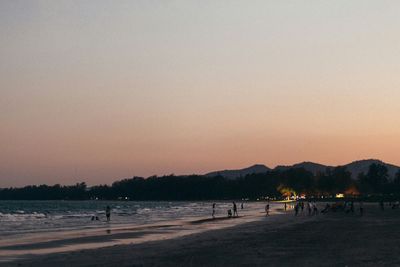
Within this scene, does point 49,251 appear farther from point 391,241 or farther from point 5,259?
point 391,241

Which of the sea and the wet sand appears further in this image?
the sea

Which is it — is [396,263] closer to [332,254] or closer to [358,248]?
[332,254]

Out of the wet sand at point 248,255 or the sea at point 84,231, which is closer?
the wet sand at point 248,255

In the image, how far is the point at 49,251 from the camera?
99.3ft

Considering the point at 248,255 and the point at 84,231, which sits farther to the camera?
the point at 84,231

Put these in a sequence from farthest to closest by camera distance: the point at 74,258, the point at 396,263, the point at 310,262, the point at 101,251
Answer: the point at 101,251
the point at 74,258
the point at 310,262
the point at 396,263

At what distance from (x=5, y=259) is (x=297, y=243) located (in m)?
15.0

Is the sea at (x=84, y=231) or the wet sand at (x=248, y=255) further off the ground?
the sea at (x=84, y=231)

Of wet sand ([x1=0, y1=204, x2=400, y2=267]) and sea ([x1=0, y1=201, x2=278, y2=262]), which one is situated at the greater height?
sea ([x1=0, y1=201, x2=278, y2=262])

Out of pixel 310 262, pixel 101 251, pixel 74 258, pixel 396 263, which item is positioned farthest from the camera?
pixel 101 251

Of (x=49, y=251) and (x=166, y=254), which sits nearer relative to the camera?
(x=166, y=254)

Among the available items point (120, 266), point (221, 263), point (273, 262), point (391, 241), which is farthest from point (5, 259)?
point (391, 241)

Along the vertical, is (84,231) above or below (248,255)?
above

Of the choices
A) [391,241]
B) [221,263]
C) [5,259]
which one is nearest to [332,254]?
[221,263]
